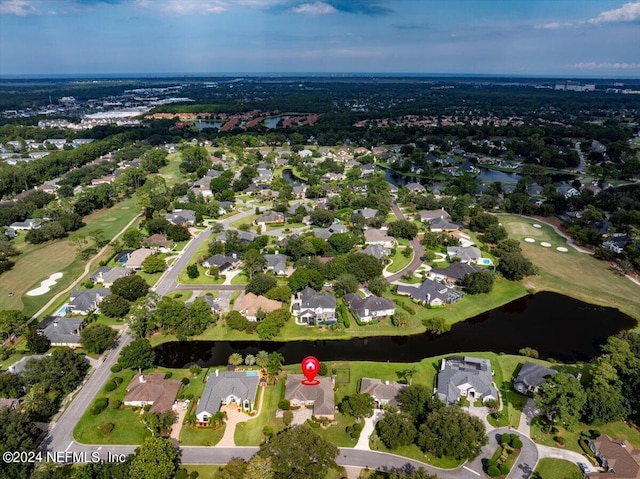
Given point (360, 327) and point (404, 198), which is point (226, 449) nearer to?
point (360, 327)

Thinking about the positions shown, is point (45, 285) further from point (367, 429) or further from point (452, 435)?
point (452, 435)

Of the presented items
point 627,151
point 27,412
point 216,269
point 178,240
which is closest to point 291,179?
point 178,240

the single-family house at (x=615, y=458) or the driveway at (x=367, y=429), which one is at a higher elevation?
the single-family house at (x=615, y=458)

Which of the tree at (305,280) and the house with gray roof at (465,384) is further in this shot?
the tree at (305,280)

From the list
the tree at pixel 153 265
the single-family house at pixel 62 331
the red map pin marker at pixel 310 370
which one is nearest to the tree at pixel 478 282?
the red map pin marker at pixel 310 370

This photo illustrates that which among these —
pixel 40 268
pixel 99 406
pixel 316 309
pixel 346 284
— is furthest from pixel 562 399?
pixel 40 268

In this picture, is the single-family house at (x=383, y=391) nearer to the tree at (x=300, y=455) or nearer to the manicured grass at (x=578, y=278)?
the tree at (x=300, y=455)

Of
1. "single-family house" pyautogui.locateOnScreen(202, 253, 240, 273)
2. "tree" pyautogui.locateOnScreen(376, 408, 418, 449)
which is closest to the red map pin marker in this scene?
"tree" pyautogui.locateOnScreen(376, 408, 418, 449)
